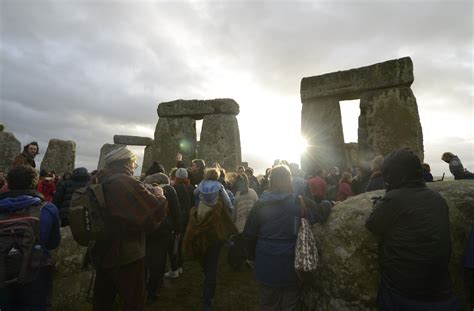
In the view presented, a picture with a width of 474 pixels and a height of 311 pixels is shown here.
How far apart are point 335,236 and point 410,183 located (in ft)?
2.74

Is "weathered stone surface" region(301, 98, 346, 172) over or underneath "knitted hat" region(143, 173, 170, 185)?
over

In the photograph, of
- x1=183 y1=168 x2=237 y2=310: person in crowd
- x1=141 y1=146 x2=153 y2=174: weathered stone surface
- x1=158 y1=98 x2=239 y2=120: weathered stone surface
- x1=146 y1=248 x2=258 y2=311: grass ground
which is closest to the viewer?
x1=183 y1=168 x2=237 y2=310: person in crowd

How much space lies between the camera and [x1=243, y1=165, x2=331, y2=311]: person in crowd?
2609 mm

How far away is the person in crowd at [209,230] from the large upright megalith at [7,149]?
10.6 meters

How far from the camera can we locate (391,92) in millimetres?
8320

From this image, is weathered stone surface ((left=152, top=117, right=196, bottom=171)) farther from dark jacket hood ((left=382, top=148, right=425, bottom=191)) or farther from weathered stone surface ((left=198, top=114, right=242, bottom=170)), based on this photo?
dark jacket hood ((left=382, top=148, right=425, bottom=191))

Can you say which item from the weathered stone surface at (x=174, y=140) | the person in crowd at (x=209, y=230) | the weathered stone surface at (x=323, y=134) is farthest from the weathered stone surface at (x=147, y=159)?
the person in crowd at (x=209, y=230)

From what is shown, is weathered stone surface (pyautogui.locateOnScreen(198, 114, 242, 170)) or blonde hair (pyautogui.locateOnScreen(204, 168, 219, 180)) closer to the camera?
blonde hair (pyautogui.locateOnScreen(204, 168, 219, 180))

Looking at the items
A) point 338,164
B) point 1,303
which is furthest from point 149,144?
point 1,303

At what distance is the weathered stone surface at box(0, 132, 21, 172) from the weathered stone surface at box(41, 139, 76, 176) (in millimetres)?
1189

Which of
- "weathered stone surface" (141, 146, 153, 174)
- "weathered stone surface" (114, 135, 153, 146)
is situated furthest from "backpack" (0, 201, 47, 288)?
"weathered stone surface" (114, 135, 153, 146)

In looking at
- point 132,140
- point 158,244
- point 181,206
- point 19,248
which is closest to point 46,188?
point 181,206

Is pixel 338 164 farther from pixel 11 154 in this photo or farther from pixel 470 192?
pixel 11 154

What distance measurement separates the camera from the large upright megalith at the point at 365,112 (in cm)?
815
